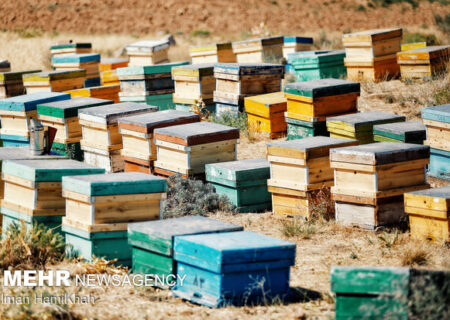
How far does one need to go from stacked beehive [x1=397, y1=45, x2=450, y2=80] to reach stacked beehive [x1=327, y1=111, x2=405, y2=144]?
472 centimetres

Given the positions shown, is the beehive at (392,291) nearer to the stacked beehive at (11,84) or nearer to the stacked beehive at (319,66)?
the stacked beehive at (319,66)

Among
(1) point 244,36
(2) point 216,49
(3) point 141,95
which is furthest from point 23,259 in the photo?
(1) point 244,36

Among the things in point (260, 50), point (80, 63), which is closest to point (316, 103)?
point (260, 50)

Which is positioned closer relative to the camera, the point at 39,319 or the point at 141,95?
the point at 39,319

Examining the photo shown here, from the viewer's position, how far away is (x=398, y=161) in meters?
9.53

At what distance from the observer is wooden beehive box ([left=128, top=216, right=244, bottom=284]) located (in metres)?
7.29

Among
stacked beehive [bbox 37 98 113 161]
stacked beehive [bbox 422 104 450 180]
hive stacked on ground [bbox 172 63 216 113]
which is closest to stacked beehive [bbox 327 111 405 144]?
stacked beehive [bbox 422 104 450 180]

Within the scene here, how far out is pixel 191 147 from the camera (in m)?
11.1

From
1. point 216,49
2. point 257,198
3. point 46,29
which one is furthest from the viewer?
point 46,29

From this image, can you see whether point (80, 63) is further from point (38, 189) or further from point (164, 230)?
point (164, 230)

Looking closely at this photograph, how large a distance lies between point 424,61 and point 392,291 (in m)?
11.9

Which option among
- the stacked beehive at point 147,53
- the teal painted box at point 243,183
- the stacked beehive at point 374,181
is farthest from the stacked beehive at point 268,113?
the stacked beehive at point 147,53

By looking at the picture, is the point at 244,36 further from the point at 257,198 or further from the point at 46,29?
the point at 257,198

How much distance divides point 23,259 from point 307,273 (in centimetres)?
338
